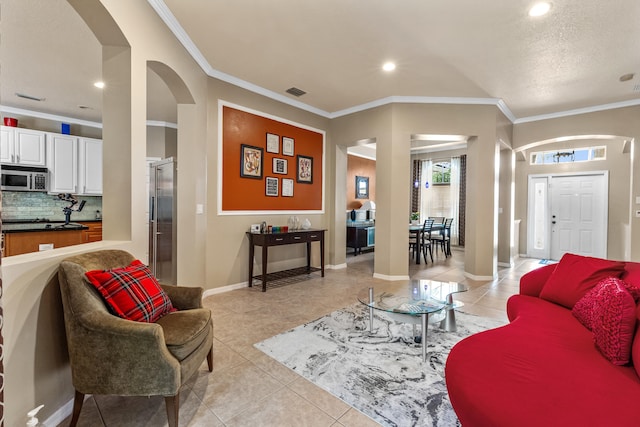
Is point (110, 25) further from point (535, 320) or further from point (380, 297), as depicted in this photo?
point (535, 320)

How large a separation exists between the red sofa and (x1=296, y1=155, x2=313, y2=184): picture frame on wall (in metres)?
3.76

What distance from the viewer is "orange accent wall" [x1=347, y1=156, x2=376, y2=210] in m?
7.75

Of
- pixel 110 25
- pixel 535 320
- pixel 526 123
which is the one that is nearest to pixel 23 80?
pixel 110 25

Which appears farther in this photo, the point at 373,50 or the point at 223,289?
the point at 223,289

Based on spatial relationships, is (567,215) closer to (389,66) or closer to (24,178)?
(389,66)

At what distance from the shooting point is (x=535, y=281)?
2.60 meters

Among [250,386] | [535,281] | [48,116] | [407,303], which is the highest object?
[48,116]

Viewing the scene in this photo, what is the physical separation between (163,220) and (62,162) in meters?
2.66

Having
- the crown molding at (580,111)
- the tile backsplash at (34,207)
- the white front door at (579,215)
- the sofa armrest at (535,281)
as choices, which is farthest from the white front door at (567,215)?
the tile backsplash at (34,207)

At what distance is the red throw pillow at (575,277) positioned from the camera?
2.14 meters

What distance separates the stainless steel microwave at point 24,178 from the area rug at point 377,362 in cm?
499

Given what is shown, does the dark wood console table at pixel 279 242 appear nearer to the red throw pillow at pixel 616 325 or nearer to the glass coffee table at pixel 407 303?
the glass coffee table at pixel 407 303

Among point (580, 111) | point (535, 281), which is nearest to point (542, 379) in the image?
point (535, 281)

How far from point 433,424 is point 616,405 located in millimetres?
834
